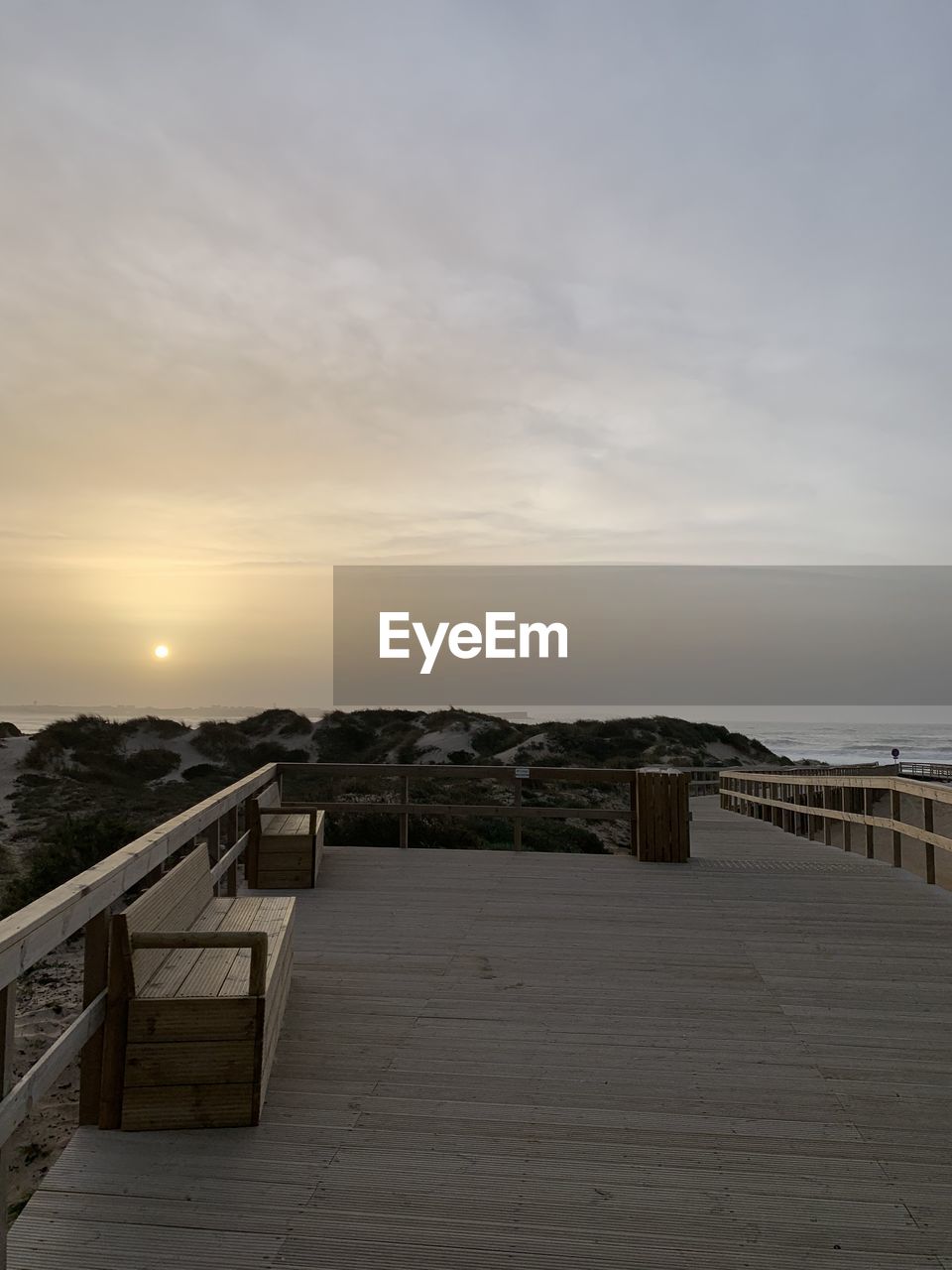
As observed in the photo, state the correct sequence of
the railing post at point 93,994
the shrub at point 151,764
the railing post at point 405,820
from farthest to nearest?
the shrub at point 151,764 < the railing post at point 405,820 < the railing post at point 93,994

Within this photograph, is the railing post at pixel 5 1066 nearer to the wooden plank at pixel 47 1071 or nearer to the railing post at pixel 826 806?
the wooden plank at pixel 47 1071

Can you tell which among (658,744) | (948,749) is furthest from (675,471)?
(948,749)

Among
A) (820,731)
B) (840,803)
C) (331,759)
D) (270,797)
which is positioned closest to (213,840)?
(270,797)

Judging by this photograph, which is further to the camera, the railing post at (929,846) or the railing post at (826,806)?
the railing post at (826,806)

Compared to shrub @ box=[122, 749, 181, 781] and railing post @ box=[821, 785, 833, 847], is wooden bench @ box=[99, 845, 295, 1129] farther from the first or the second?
shrub @ box=[122, 749, 181, 781]

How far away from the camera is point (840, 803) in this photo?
16.1 meters

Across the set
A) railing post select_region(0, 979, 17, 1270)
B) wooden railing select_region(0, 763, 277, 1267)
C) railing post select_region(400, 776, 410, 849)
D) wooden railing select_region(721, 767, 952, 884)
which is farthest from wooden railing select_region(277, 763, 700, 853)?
railing post select_region(0, 979, 17, 1270)

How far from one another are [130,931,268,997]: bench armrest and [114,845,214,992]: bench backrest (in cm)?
6

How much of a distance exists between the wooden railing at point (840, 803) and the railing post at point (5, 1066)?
6.84 meters

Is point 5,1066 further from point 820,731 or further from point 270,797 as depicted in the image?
point 820,731

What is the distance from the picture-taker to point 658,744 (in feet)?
163

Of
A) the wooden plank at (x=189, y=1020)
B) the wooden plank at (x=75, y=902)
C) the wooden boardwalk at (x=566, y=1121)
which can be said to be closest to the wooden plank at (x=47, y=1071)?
the wooden plank at (x=189, y=1020)

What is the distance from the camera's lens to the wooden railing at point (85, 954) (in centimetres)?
232
